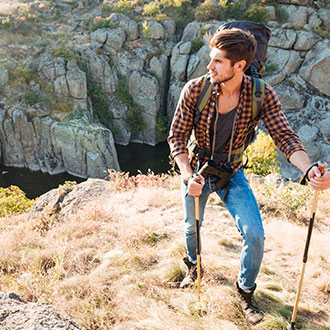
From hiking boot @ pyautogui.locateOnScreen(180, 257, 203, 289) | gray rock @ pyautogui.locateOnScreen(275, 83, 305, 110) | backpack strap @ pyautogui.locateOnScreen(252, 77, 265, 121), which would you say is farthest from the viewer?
gray rock @ pyautogui.locateOnScreen(275, 83, 305, 110)

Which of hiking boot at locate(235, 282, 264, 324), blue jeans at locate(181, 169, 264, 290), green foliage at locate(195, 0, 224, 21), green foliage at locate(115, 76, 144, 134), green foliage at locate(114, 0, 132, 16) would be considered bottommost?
green foliage at locate(115, 76, 144, 134)

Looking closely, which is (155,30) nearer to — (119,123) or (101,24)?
(101,24)

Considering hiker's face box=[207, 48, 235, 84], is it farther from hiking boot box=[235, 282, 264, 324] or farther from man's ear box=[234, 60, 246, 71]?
hiking boot box=[235, 282, 264, 324]

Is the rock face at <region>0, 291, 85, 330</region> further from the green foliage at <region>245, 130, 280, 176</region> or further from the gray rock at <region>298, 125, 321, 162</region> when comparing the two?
the gray rock at <region>298, 125, 321, 162</region>

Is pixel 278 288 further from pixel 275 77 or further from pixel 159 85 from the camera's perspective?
pixel 159 85

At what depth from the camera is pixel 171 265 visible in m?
3.25

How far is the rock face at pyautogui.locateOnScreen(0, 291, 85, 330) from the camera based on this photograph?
1.81 metres

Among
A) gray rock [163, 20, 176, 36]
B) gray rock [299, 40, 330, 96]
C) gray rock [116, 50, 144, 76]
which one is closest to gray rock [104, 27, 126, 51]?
gray rock [116, 50, 144, 76]

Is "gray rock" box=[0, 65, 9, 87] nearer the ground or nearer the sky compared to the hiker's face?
nearer the ground

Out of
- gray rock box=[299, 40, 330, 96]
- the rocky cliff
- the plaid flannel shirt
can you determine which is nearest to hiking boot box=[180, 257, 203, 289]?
the plaid flannel shirt

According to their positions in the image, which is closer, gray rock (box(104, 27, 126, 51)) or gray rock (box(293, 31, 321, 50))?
gray rock (box(293, 31, 321, 50))

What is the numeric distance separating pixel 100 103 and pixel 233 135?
986 inches

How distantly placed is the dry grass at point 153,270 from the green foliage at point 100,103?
21465mm

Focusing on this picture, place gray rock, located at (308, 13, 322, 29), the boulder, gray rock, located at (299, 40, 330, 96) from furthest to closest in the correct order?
1. the boulder
2. gray rock, located at (308, 13, 322, 29)
3. gray rock, located at (299, 40, 330, 96)
